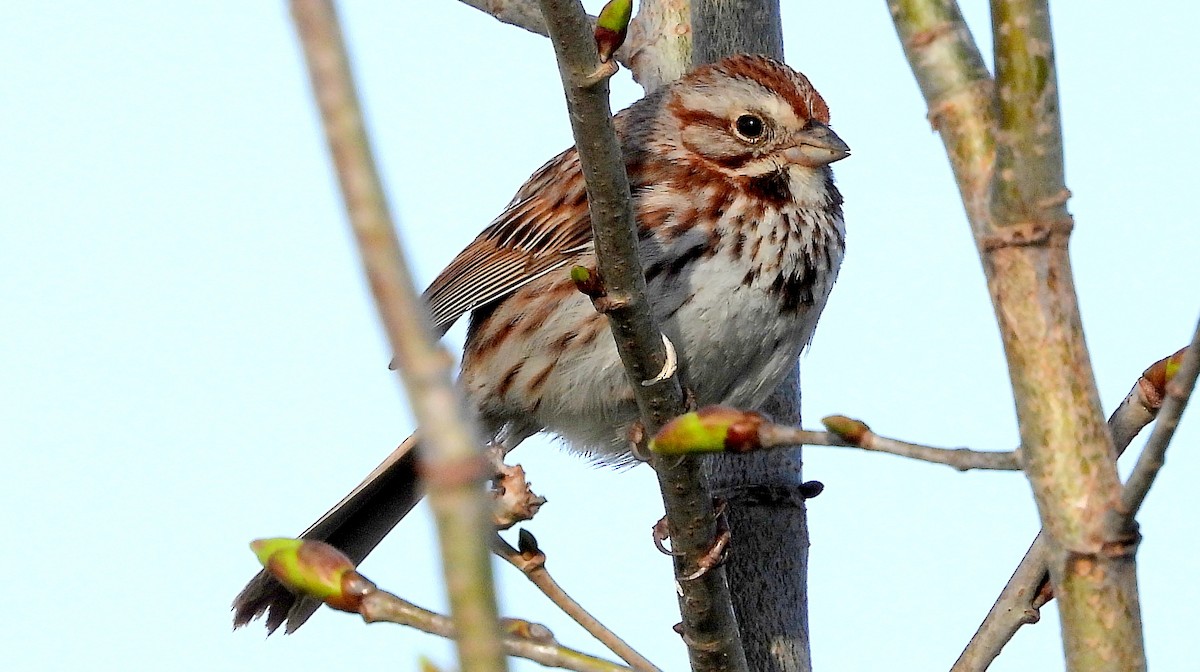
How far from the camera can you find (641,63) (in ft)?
17.1

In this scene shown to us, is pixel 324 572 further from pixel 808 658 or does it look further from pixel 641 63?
pixel 641 63

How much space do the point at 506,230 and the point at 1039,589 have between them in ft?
9.30

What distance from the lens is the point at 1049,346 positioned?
5.60 feet

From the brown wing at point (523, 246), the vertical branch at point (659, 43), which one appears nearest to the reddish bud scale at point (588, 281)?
the brown wing at point (523, 246)

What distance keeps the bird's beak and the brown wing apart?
0.66m

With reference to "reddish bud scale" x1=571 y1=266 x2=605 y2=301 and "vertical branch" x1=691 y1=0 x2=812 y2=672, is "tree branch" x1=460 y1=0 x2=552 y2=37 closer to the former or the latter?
"vertical branch" x1=691 y1=0 x2=812 y2=672

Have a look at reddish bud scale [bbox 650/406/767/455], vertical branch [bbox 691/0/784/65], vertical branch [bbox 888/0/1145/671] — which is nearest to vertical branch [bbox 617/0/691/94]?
vertical branch [bbox 691/0/784/65]

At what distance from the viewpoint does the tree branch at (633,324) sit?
98.8 inches

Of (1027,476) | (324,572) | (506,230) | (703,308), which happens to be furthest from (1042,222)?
(506,230)

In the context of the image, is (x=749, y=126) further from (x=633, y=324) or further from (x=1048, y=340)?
(x=1048, y=340)

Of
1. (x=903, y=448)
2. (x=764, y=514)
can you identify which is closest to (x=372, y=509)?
(x=764, y=514)

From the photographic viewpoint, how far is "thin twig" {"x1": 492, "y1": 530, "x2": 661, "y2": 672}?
2.32 m

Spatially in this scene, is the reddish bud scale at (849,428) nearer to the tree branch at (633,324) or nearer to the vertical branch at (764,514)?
the tree branch at (633,324)

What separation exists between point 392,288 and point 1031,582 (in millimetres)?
1753
